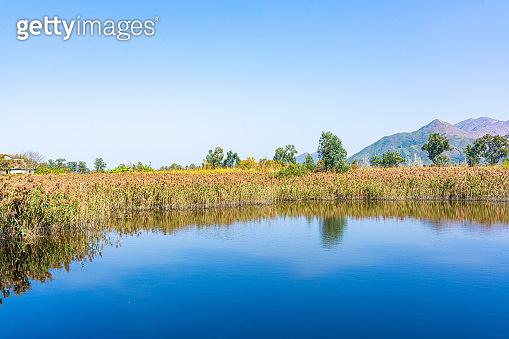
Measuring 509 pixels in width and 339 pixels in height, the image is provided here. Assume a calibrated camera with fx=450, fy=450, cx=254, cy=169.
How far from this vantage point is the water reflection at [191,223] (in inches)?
522

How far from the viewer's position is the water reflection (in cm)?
1326

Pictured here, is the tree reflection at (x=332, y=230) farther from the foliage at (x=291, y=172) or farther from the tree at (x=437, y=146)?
the tree at (x=437, y=146)

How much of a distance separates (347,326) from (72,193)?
45.7ft

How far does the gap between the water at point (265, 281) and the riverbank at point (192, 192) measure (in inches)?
45.9

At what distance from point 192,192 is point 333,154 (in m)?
18.5

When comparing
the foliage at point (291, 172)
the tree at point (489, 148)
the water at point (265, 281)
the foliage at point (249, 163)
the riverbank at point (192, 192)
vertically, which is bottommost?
the water at point (265, 281)

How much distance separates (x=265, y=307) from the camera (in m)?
9.63

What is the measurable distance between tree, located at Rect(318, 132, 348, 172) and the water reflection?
11672 millimetres

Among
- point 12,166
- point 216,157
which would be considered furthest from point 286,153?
A: point 12,166

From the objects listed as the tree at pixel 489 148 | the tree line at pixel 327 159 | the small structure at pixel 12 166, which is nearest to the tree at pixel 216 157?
the tree line at pixel 327 159

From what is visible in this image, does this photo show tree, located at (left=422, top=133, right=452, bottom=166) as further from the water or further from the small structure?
the small structure

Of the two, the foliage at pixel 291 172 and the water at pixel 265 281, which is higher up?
the foliage at pixel 291 172

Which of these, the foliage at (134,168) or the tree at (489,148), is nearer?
the foliage at (134,168)

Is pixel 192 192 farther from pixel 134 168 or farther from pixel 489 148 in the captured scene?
pixel 489 148
